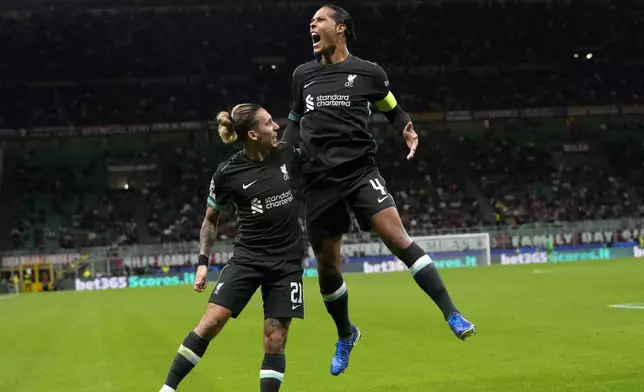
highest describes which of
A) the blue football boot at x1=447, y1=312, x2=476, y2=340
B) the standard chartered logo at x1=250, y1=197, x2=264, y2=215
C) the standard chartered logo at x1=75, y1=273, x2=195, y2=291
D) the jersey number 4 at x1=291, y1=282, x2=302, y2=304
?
the standard chartered logo at x1=250, y1=197, x2=264, y2=215

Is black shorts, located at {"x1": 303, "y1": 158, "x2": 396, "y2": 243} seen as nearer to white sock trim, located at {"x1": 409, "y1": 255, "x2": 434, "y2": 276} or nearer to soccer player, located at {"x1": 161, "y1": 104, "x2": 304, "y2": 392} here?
soccer player, located at {"x1": 161, "y1": 104, "x2": 304, "y2": 392}

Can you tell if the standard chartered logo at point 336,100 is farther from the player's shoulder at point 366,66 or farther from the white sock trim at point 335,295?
the white sock trim at point 335,295

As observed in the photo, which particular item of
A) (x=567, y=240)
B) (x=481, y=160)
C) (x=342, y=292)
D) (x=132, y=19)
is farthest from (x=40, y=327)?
(x=481, y=160)

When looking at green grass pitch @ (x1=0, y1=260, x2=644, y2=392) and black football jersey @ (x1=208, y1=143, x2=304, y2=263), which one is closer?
black football jersey @ (x1=208, y1=143, x2=304, y2=263)

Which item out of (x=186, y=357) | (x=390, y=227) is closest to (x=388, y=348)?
(x=390, y=227)

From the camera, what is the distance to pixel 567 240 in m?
40.8

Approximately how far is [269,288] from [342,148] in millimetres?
1322

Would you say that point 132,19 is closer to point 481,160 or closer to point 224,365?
point 481,160

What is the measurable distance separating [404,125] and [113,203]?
4302cm

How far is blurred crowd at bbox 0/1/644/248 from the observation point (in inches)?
1870

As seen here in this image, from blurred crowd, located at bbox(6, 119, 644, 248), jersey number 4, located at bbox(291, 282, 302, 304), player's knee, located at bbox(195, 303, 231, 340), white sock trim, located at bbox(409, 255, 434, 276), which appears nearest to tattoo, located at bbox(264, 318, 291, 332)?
jersey number 4, located at bbox(291, 282, 302, 304)

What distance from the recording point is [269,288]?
6.60 m

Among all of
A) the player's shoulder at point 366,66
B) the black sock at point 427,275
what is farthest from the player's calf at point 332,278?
the player's shoulder at point 366,66

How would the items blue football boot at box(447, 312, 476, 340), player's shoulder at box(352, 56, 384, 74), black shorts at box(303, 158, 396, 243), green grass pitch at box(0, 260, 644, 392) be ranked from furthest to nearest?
1. green grass pitch at box(0, 260, 644, 392)
2. player's shoulder at box(352, 56, 384, 74)
3. black shorts at box(303, 158, 396, 243)
4. blue football boot at box(447, 312, 476, 340)
